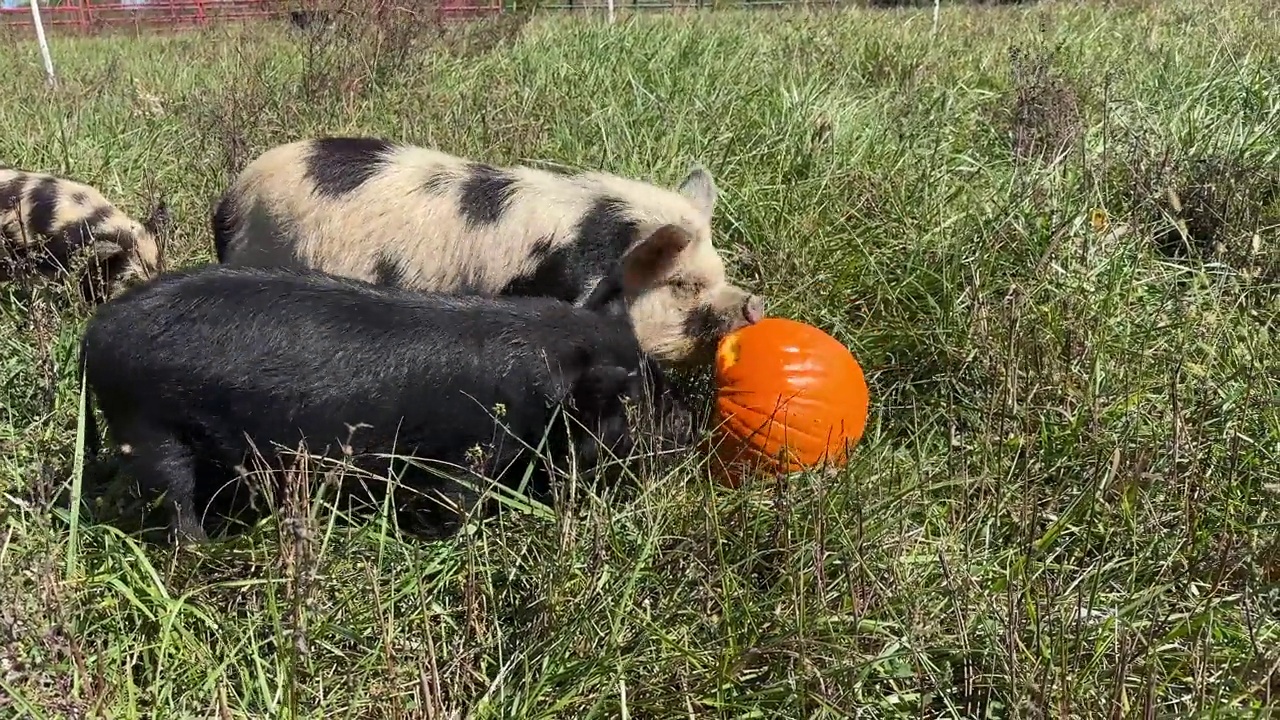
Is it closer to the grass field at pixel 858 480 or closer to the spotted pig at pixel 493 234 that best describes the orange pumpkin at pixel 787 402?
the grass field at pixel 858 480

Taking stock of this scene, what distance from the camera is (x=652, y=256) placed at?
3779 mm

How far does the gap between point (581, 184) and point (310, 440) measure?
5.77 ft

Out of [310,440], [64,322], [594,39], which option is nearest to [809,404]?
[310,440]

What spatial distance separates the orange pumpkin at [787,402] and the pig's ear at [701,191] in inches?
38.7

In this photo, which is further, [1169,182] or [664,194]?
[1169,182]

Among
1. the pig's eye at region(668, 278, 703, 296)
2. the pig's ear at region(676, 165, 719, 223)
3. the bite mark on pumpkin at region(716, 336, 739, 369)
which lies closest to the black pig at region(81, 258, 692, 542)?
the bite mark on pumpkin at region(716, 336, 739, 369)

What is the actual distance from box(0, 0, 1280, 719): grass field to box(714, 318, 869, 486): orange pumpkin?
158 mm

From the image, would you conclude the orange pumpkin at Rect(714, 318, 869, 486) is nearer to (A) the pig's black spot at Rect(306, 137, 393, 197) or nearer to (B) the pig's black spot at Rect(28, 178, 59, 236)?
(A) the pig's black spot at Rect(306, 137, 393, 197)

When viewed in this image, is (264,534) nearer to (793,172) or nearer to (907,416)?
(907,416)

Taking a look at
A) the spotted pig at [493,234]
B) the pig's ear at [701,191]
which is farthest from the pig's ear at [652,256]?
the pig's ear at [701,191]

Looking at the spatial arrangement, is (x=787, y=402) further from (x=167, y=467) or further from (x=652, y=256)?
(x=167, y=467)

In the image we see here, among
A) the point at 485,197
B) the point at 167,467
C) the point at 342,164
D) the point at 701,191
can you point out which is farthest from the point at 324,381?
the point at 701,191

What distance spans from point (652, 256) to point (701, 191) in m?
0.64

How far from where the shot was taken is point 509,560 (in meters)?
2.50
